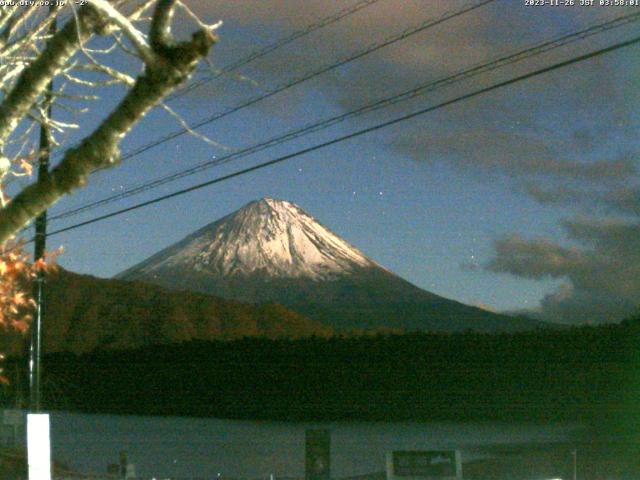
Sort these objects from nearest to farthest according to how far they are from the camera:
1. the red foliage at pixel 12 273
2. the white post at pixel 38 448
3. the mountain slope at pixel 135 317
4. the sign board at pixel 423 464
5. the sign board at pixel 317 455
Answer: the red foliage at pixel 12 273, the white post at pixel 38 448, the sign board at pixel 423 464, the sign board at pixel 317 455, the mountain slope at pixel 135 317

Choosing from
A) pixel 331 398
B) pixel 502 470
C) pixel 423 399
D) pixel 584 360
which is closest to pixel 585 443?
pixel 502 470

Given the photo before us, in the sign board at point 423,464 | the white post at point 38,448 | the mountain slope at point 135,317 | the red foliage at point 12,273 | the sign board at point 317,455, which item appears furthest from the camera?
the mountain slope at point 135,317

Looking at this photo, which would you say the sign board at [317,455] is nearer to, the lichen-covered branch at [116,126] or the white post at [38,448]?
the white post at [38,448]

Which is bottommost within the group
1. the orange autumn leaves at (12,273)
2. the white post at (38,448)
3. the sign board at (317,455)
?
the sign board at (317,455)

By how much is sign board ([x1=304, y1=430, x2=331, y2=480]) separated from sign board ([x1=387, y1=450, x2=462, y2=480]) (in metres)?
3.04

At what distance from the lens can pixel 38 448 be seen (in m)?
11.4

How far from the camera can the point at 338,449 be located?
4216cm

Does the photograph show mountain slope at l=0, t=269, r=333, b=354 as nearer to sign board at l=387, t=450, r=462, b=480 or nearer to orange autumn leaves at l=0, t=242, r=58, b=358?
sign board at l=387, t=450, r=462, b=480

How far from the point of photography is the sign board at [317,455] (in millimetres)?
17719

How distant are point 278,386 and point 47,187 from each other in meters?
68.3

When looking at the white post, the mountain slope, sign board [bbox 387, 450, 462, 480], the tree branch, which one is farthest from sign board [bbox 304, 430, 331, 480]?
the mountain slope

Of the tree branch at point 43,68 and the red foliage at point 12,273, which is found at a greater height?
the tree branch at point 43,68

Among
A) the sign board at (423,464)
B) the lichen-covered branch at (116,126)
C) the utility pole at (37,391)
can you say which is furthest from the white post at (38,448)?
the lichen-covered branch at (116,126)

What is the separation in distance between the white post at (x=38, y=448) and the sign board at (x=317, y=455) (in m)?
7.08
